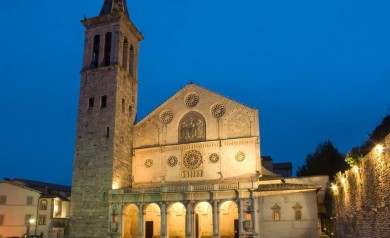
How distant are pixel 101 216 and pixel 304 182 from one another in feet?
64.2

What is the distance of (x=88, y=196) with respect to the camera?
1388 inches

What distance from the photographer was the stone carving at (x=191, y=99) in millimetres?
37750

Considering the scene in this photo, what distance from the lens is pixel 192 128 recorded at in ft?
122

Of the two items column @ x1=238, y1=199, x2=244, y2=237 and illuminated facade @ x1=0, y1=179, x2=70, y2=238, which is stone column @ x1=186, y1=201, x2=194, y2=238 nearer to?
column @ x1=238, y1=199, x2=244, y2=237

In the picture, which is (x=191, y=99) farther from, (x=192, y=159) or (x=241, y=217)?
(x=241, y=217)

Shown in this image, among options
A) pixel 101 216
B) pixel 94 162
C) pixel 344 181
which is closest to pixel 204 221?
pixel 101 216

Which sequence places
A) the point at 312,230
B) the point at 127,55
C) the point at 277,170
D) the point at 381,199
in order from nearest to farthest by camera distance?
the point at 381,199, the point at 312,230, the point at 127,55, the point at 277,170

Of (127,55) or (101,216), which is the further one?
(127,55)

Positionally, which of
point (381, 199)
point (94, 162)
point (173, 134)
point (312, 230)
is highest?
point (173, 134)

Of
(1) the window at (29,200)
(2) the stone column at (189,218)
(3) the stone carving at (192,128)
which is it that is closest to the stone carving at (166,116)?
(3) the stone carving at (192,128)

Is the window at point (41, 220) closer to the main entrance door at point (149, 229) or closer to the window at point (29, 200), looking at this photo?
the window at point (29, 200)

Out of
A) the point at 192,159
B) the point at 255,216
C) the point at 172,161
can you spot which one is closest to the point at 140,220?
the point at 172,161

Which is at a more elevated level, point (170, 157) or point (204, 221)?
point (170, 157)

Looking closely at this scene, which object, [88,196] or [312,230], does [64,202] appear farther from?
[312,230]
